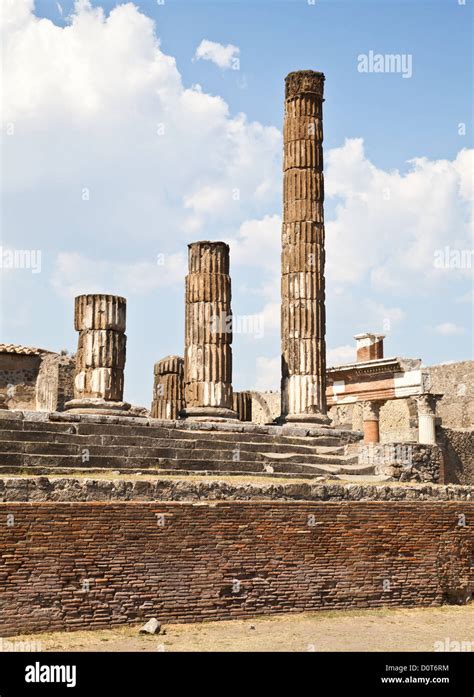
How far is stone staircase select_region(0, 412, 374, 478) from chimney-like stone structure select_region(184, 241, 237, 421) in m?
1.20

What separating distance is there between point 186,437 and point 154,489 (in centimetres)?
354

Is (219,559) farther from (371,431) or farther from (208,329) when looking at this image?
(371,431)

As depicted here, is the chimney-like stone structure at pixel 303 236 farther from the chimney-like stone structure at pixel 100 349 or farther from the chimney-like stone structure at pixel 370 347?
the chimney-like stone structure at pixel 370 347

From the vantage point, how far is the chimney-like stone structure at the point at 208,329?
16.3 m

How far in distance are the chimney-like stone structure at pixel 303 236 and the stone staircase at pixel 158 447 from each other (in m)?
1.91

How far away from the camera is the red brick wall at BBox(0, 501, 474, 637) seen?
9.17m

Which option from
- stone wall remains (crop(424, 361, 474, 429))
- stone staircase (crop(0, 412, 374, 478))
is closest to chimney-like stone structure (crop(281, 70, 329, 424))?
stone staircase (crop(0, 412, 374, 478))

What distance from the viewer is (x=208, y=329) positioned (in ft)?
53.9

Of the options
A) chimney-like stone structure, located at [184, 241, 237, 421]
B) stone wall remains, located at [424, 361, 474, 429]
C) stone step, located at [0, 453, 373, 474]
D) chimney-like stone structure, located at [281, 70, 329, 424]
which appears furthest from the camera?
stone wall remains, located at [424, 361, 474, 429]

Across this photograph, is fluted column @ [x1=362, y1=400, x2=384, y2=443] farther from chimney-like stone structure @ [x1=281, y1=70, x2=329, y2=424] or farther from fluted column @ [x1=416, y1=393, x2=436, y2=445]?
chimney-like stone structure @ [x1=281, y1=70, x2=329, y2=424]
